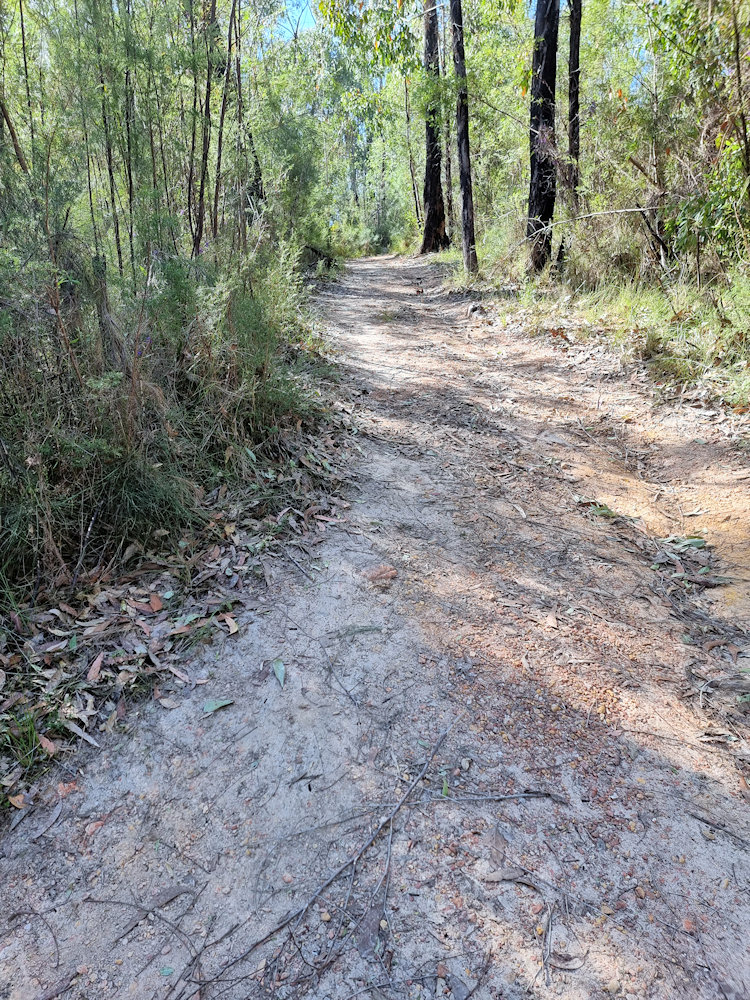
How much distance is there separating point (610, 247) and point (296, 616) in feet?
20.3

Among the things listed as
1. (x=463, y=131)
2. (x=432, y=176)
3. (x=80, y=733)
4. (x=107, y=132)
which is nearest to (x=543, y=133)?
(x=463, y=131)

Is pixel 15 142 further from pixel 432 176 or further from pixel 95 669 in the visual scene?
pixel 432 176

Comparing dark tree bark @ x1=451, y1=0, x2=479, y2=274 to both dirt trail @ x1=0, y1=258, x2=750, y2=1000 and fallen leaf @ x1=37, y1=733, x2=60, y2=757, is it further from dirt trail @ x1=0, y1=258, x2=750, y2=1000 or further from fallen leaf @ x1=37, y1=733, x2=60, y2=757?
fallen leaf @ x1=37, y1=733, x2=60, y2=757

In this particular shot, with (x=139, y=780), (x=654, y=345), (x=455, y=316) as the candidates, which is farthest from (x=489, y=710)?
(x=455, y=316)

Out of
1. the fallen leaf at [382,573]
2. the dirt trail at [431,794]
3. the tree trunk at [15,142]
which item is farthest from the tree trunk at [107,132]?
the fallen leaf at [382,573]

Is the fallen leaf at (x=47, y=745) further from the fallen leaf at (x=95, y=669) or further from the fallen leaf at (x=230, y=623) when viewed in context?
the fallen leaf at (x=230, y=623)

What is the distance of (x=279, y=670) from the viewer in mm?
2416

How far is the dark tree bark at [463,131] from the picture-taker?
9305mm

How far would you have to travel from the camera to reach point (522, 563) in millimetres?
3111

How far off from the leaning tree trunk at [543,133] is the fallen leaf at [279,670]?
689 centimetres

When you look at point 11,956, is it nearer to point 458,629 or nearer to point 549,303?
point 458,629

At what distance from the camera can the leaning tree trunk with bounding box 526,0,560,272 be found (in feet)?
25.5

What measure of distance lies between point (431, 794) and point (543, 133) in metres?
8.25

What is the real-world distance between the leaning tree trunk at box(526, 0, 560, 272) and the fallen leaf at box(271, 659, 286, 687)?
689 cm
